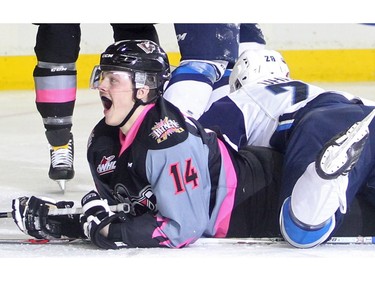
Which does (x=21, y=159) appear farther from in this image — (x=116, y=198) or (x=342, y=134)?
(x=342, y=134)

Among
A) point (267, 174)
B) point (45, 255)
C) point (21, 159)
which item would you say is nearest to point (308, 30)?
point (21, 159)

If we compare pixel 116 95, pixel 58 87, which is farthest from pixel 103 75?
pixel 58 87

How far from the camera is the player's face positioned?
2.17m

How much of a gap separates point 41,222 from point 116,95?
1.08 feet

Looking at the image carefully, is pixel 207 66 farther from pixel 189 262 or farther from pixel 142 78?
pixel 189 262

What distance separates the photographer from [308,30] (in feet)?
20.0

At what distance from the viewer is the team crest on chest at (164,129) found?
82.4 inches

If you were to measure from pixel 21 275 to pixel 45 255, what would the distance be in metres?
0.24

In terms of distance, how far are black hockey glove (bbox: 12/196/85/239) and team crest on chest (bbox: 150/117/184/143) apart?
30 centimetres

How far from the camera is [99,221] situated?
211 centimetres


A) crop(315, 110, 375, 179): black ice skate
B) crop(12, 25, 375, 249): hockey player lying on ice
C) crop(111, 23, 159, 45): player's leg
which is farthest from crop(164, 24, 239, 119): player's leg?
crop(315, 110, 375, 179): black ice skate
